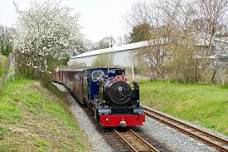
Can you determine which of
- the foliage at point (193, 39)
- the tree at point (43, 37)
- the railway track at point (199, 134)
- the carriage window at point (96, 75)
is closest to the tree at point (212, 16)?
the foliage at point (193, 39)

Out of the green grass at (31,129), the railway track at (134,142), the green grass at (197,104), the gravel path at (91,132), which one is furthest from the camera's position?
the green grass at (197,104)

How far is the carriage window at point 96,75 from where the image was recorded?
22.0m

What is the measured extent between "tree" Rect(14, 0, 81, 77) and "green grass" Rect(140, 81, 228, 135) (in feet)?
28.5

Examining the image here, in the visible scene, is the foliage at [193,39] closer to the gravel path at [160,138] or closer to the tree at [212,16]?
the tree at [212,16]

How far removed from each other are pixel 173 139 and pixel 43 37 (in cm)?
2098

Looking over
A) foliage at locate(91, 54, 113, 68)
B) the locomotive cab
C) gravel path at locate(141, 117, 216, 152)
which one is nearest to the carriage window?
the locomotive cab

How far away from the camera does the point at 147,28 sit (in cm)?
5109

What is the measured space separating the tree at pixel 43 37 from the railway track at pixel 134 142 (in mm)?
17678

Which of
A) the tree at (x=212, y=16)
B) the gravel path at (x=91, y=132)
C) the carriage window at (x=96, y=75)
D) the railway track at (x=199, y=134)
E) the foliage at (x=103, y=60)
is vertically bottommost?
the gravel path at (x=91, y=132)

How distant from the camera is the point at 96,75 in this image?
22.2 m

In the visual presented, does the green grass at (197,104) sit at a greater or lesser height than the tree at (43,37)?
lesser

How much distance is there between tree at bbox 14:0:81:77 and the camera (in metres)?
35.5

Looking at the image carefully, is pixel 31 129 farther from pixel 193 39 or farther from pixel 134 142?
pixel 193 39

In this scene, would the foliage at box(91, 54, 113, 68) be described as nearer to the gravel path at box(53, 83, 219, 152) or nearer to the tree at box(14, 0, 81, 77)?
the tree at box(14, 0, 81, 77)
